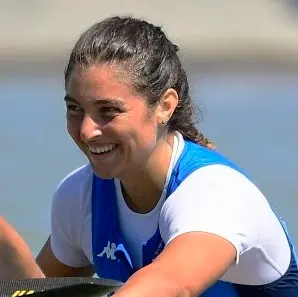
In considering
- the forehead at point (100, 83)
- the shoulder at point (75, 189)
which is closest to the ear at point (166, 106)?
the forehead at point (100, 83)

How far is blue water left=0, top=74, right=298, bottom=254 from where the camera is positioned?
6.19m

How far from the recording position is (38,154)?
7.81 metres

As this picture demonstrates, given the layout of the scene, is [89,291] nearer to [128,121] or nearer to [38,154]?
[128,121]

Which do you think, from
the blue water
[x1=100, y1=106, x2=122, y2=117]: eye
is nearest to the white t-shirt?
[x1=100, y1=106, x2=122, y2=117]: eye

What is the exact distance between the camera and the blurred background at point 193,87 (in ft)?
21.8

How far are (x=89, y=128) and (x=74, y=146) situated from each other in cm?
560

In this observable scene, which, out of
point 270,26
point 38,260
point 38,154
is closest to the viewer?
point 38,260

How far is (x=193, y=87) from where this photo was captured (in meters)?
3.07

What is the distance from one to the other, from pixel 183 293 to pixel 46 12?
16.1 meters

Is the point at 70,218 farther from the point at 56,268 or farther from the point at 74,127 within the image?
the point at 74,127

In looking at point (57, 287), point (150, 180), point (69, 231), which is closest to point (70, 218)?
point (69, 231)

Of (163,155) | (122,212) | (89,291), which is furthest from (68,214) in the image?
(89,291)

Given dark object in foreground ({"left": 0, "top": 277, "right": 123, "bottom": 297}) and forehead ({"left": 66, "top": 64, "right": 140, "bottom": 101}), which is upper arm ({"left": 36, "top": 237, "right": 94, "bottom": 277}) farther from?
dark object in foreground ({"left": 0, "top": 277, "right": 123, "bottom": 297})

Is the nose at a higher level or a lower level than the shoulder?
higher
